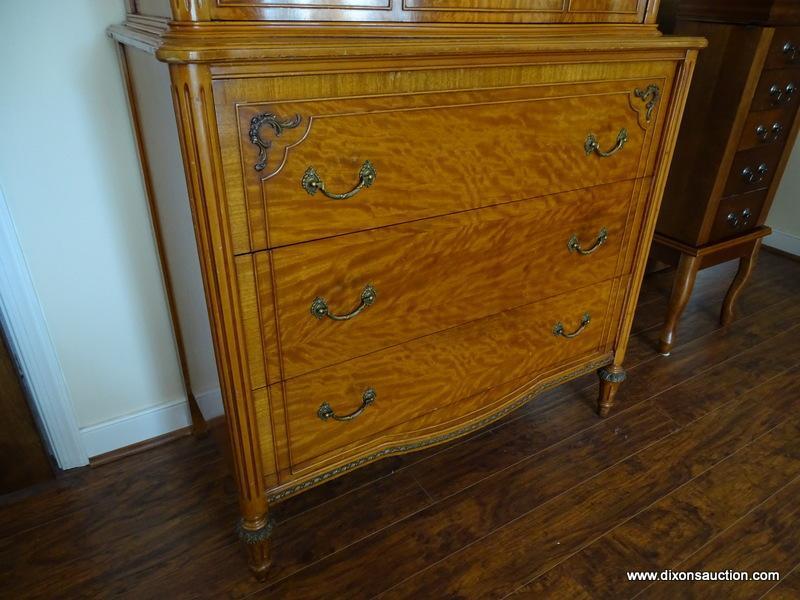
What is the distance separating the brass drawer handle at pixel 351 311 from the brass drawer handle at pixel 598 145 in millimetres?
569

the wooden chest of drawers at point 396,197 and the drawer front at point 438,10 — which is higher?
the drawer front at point 438,10

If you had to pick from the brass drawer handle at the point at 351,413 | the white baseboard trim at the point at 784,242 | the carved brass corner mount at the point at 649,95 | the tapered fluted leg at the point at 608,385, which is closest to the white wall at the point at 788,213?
the white baseboard trim at the point at 784,242

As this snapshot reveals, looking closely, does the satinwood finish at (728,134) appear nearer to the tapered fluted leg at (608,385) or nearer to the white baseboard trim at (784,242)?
the tapered fluted leg at (608,385)

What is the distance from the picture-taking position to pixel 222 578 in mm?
1290

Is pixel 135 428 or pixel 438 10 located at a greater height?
pixel 438 10

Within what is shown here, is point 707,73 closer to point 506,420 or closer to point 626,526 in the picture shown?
point 506,420

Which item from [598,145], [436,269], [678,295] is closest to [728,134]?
[678,295]

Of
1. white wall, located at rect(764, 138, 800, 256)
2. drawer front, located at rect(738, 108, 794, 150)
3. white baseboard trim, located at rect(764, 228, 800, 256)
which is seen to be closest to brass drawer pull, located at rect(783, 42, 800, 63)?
drawer front, located at rect(738, 108, 794, 150)

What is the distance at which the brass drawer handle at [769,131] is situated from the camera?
71.6 inches

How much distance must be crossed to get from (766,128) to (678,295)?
1.96ft

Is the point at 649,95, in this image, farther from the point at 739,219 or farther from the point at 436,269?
the point at 739,219

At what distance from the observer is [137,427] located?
161 cm

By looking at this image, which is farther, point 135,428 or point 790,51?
point 790,51

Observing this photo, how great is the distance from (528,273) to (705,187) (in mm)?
937
